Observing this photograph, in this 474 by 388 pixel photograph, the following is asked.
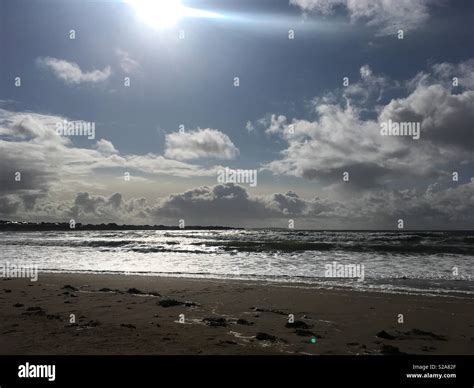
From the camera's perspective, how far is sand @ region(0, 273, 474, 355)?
6.55 metres

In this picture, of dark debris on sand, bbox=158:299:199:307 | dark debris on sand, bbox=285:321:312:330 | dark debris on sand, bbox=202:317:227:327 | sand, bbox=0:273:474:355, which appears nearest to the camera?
sand, bbox=0:273:474:355

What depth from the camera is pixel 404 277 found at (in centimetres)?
1583

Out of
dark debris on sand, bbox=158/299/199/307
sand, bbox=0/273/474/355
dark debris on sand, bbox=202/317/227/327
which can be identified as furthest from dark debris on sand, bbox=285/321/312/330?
dark debris on sand, bbox=158/299/199/307

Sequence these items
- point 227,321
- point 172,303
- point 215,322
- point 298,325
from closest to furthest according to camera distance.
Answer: point 298,325, point 215,322, point 227,321, point 172,303

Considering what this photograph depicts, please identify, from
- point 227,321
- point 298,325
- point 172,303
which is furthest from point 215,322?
point 172,303

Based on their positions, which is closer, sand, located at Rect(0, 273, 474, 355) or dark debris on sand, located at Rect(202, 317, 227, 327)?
sand, located at Rect(0, 273, 474, 355)

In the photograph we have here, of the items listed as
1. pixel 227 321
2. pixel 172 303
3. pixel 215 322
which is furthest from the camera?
pixel 172 303

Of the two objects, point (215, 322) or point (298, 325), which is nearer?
point (298, 325)

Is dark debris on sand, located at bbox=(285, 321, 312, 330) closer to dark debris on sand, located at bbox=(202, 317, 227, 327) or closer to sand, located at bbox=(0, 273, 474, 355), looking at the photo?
sand, located at bbox=(0, 273, 474, 355)

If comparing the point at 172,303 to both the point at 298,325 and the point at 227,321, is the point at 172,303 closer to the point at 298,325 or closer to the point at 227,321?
the point at 227,321

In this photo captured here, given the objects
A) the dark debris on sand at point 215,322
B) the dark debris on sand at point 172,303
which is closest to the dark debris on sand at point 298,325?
the dark debris on sand at point 215,322

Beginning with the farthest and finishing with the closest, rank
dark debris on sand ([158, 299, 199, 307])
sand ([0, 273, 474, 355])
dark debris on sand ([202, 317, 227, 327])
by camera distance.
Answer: dark debris on sand ([158, 299, 199, 307])
dark debris on sand ([202, 317, 227, 327])
sand ([0, 273, 474, 355])

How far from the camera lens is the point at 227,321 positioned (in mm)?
8430
